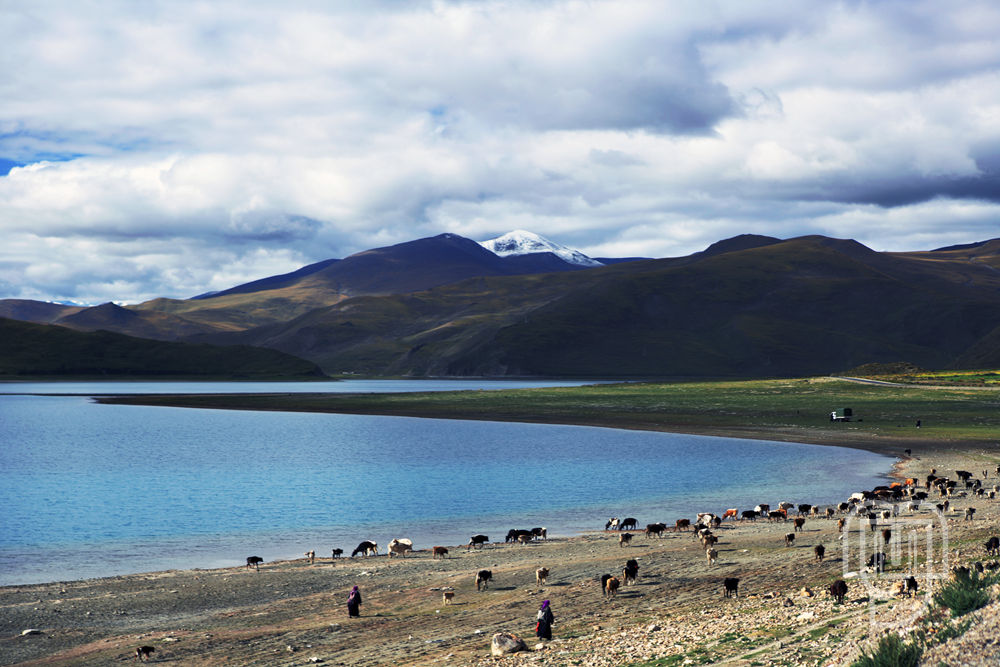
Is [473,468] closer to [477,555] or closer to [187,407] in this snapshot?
[477,555]

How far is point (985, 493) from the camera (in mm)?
45219

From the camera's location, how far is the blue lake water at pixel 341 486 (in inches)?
1626

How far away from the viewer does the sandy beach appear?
18.6 metres

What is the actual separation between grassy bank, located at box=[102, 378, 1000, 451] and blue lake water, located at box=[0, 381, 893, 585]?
963 cm

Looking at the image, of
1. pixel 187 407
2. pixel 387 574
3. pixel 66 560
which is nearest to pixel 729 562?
pixel 387 574

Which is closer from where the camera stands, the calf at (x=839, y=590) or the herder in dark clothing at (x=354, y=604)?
the calf at (x=839, y=590)

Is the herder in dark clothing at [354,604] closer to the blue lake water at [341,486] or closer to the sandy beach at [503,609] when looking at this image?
the sandy beach at [503,609]

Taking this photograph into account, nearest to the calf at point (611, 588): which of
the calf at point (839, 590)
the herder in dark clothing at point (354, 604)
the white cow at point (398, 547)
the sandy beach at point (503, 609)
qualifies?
the sandy beach at point (503, 609)

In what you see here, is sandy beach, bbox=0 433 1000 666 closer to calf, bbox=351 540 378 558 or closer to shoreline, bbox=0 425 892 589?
calf, bbox=351 540 378 558

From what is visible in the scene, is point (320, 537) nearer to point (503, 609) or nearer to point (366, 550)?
point (366, 550)

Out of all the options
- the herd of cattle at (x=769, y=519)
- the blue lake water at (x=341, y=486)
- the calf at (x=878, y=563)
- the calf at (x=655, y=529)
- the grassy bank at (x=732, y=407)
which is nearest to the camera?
the calf at (x=878, y=563)

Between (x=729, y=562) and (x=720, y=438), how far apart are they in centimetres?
6186

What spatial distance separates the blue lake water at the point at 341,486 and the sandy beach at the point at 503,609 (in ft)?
21.3

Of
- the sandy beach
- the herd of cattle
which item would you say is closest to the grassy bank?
the herd of cattle
